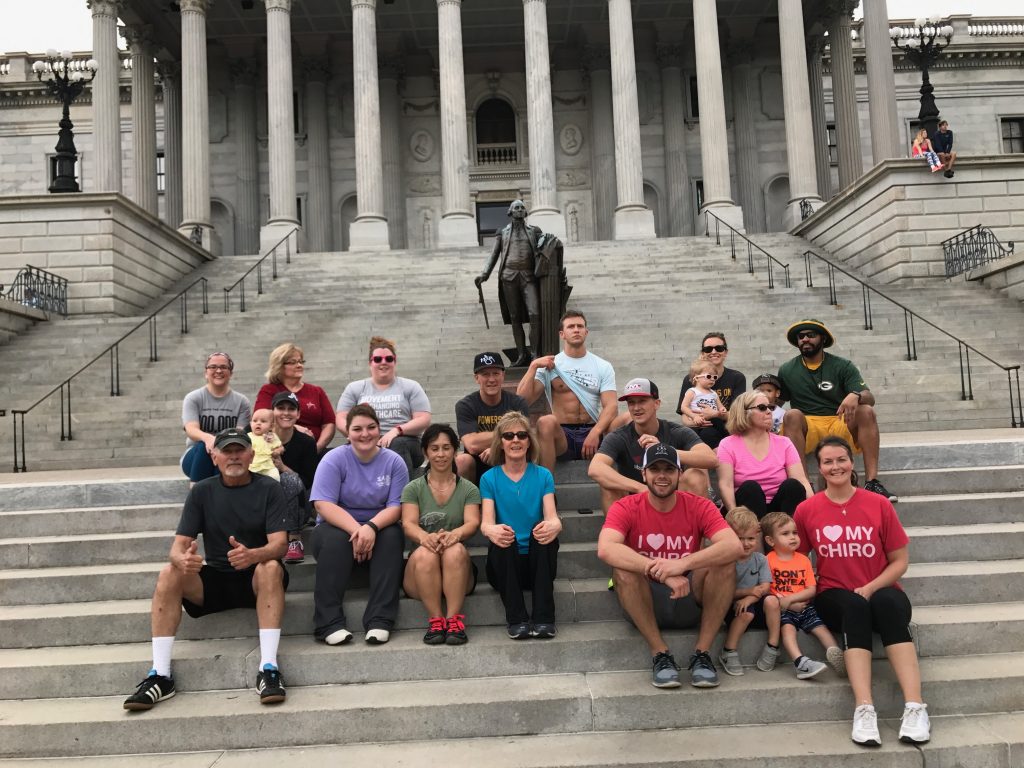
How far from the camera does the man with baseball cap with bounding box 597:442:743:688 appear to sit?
17.1 ft

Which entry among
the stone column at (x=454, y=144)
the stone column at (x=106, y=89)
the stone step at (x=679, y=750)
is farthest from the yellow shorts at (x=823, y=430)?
the stone column at (x=106, y=89)

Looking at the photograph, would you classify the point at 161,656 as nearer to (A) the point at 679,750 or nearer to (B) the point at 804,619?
(A) the point at 679,750

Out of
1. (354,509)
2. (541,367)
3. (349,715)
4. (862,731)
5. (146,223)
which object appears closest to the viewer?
(862,731)

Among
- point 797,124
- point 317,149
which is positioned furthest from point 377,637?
point 317,149

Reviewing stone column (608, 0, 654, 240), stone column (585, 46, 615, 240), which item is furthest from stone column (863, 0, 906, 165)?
stone column (585, 46, 615, 240)

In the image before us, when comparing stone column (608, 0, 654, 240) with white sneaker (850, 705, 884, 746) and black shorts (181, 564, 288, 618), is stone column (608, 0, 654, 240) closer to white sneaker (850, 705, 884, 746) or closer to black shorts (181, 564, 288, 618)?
black shorts (181, 564, 288, 618)

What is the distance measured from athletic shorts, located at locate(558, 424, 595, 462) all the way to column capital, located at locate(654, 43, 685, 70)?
3127cm

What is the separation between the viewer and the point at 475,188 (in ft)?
116

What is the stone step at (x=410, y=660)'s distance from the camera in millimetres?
5406

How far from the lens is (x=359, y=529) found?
231 inches

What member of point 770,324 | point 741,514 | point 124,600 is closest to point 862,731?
point 741,514

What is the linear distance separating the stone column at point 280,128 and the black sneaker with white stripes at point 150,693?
78.3 ft

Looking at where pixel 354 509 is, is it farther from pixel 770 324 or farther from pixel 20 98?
pixel 20 98

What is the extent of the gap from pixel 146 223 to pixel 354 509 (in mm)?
18271
